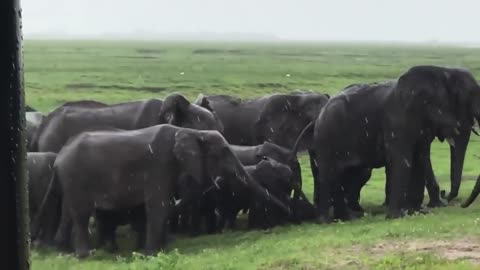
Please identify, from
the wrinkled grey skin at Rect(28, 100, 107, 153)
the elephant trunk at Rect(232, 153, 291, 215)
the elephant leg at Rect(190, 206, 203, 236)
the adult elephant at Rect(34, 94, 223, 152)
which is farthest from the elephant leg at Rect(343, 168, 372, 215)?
the wrinkled grey skin at Rect(28, 100, 107, 153)

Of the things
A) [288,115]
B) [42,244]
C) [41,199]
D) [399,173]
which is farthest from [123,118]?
[399,173]

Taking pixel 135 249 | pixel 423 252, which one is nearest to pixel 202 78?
pixel 135 249

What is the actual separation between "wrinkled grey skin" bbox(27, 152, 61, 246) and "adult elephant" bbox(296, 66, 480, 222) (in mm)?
4576

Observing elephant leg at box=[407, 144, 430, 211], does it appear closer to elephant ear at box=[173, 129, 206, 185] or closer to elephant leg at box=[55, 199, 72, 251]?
elephant ear at box=[173, 129, 206, 185]

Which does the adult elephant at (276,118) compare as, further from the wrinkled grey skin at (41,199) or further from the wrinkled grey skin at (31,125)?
the wrinkled grey skin at (41,199)

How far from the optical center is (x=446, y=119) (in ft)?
45.7

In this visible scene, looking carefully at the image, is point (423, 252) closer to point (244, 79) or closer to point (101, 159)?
point (101, 159)

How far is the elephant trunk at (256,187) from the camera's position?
42.3 feet

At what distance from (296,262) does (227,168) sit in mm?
4336

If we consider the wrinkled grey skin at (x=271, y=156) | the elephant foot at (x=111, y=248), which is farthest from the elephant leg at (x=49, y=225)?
the wrinkled grey skin at (x=271, y=156)

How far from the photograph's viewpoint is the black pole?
4.50 feet

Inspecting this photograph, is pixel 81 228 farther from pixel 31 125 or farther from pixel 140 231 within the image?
pixel 31 125

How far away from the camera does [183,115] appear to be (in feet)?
50.3

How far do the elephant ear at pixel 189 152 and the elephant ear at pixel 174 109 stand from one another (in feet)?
9.79
